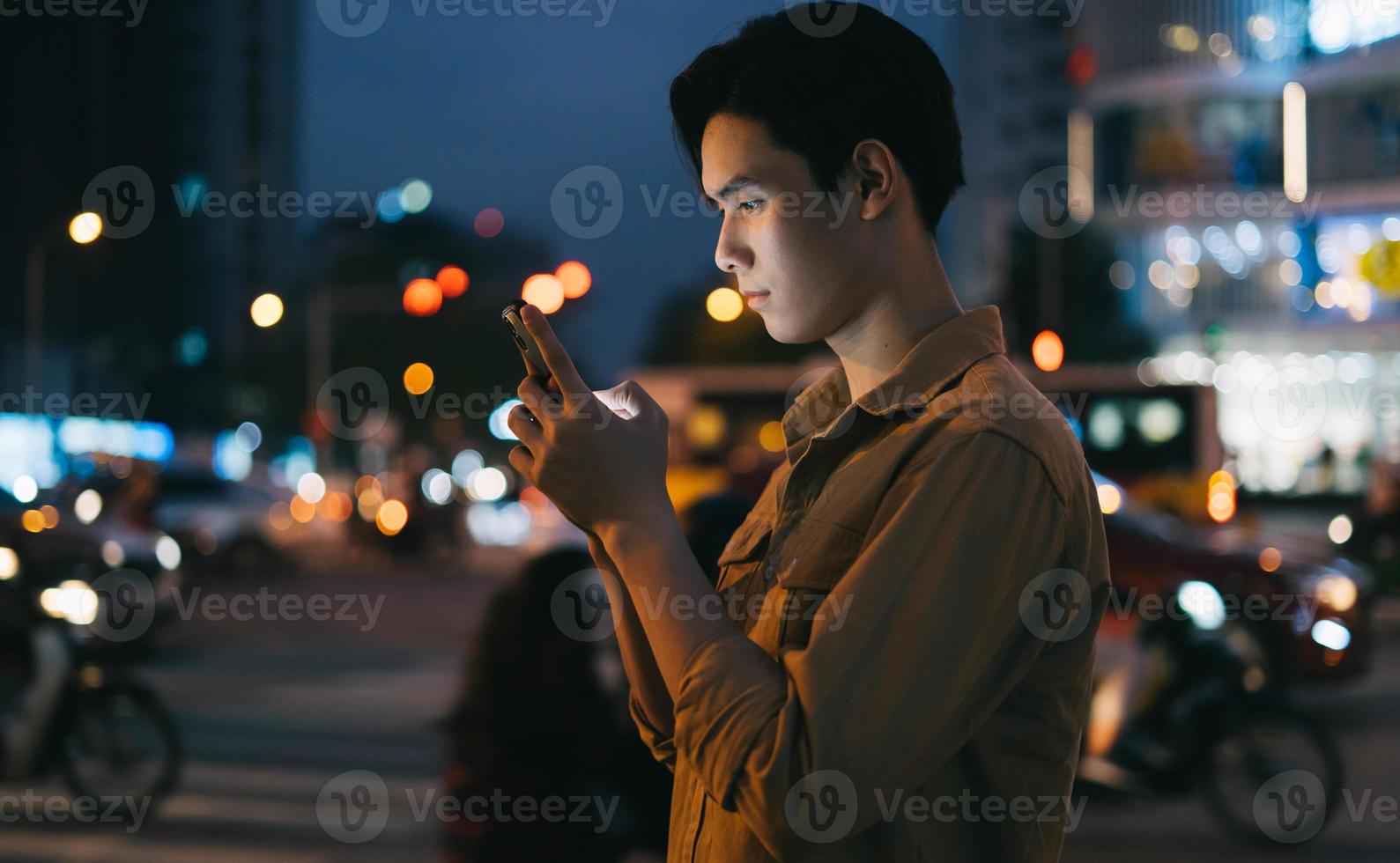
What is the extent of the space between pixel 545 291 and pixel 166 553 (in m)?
11.9

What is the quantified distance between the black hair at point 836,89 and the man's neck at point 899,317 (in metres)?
0.07

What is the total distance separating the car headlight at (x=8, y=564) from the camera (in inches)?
420

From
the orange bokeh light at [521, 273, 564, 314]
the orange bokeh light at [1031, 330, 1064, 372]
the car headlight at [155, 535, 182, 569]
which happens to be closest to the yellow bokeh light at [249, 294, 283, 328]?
the orange bokeh light at [521, 273, 564, 314]

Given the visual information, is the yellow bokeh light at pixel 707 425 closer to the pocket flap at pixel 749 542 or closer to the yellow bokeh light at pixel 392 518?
the yellow bokeh light at pixel 392 518

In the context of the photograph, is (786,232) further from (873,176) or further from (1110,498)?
(1110,498)

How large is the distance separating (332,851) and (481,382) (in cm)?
4668

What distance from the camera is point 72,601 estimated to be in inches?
466

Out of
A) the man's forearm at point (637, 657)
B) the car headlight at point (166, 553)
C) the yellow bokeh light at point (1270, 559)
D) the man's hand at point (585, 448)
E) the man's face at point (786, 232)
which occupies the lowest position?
the car headlight at point (166, 553)

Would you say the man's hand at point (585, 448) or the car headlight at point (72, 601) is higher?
the man's hand at point (585, 448)

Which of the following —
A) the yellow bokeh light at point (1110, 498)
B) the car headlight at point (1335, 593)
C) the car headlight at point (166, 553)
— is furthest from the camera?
the car headlight at point (166, 553)

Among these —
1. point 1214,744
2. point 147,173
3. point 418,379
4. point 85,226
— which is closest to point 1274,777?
point 1214,744

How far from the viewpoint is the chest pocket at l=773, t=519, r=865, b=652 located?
1.44 meters

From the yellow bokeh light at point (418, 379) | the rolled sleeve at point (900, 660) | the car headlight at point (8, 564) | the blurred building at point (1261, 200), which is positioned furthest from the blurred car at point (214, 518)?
the yellow bokeh light at point (418, 379)

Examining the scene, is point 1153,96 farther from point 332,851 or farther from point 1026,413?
point 1026,413
